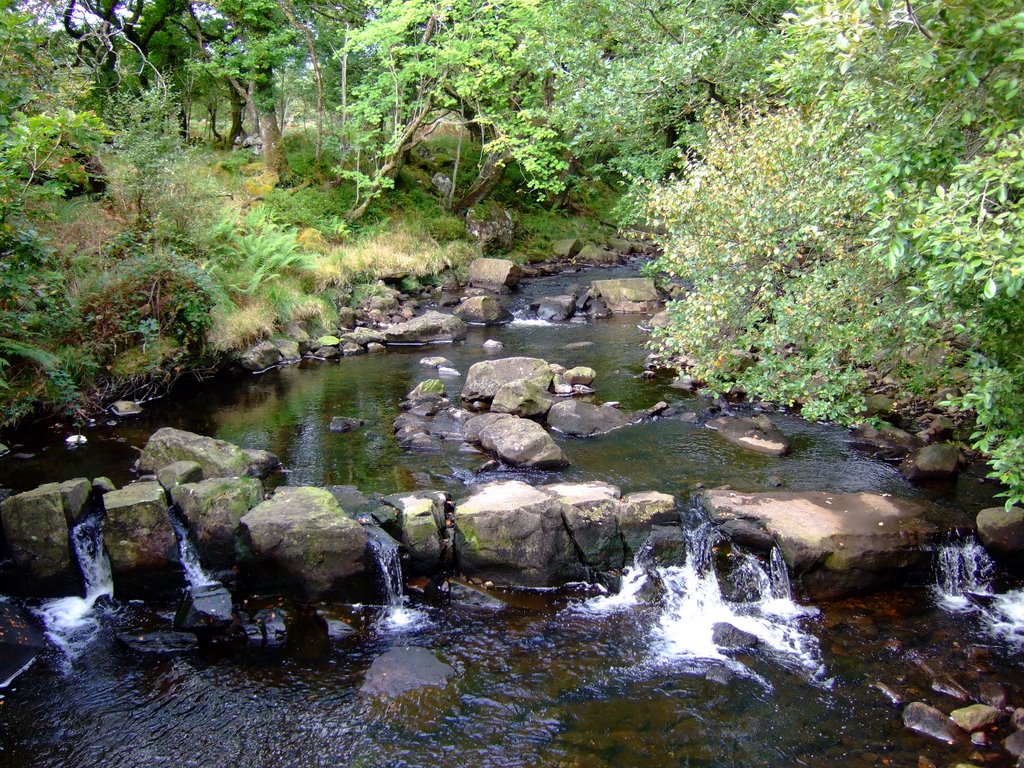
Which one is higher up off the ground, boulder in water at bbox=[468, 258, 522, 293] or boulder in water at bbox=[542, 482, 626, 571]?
boulder in water at bbox=[468, 258, 522, 293]

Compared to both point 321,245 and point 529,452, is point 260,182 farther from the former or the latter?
point 529,452

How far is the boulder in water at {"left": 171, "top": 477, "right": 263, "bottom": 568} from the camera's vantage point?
343 inches

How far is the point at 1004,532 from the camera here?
8.65m

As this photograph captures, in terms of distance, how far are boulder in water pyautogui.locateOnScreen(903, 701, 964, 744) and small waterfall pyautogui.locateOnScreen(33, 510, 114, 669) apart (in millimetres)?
8260

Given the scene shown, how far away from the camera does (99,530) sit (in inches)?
347

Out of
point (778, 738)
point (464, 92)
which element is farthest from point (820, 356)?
point (464, 92)

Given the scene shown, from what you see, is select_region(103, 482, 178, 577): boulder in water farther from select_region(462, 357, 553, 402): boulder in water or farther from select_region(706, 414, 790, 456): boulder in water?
select_region(706, 414, 790, 456): boulder in water

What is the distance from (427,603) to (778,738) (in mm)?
4043

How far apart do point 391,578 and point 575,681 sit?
2664mm

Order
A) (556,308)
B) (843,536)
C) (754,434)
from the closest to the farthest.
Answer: (843,536) < (754,434) < (556,308)

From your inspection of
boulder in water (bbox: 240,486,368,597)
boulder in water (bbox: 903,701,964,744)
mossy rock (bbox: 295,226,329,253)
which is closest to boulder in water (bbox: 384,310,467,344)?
mossy rock (bbox: 295,226,329,253)

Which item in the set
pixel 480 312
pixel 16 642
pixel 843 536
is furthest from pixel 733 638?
pixel 480 312

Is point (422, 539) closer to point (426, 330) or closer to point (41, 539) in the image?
point (41, 539)

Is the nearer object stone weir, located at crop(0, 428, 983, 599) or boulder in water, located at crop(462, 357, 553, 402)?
stone weir, located at crop(0, 428, 983, 599)
